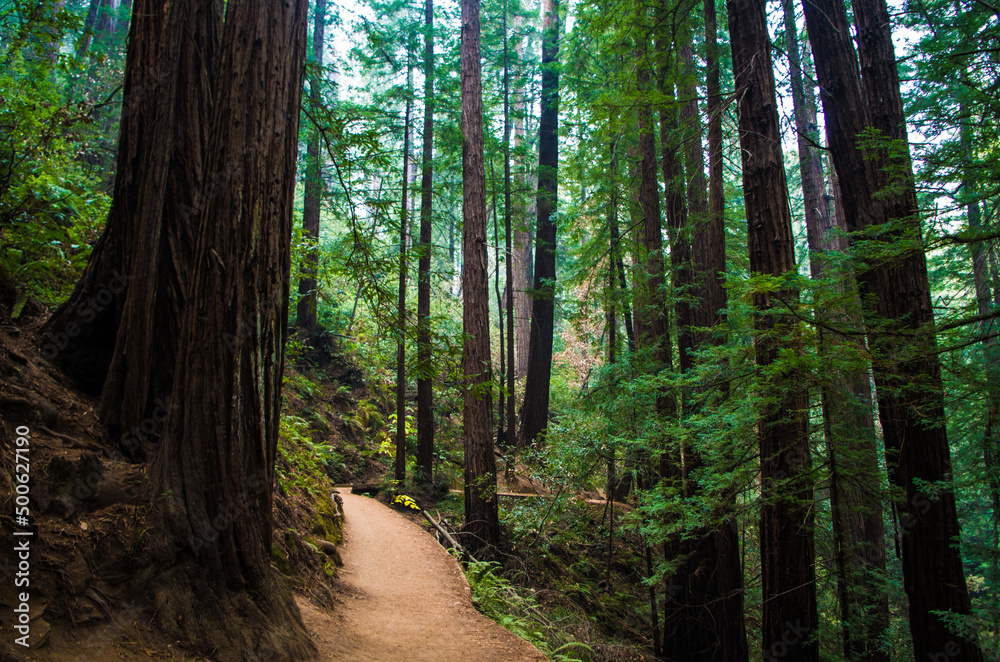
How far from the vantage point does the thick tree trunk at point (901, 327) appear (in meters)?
4.54

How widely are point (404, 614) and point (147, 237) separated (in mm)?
4474

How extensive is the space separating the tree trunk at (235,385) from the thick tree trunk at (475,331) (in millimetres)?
4424

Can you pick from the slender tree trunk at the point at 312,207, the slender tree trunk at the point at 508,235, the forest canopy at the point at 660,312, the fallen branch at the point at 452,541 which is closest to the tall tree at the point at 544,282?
the slender tree trunk at the point at 508,235

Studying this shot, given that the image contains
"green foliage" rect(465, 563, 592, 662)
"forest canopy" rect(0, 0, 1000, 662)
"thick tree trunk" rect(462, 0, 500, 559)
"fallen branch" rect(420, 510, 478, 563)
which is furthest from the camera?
"thick tree trunk" rect(462, 0, 500, 559)

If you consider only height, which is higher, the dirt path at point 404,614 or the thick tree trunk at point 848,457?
the thick tree trunk at point 848,457

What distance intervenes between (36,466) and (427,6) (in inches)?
587

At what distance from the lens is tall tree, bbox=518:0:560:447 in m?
13.6

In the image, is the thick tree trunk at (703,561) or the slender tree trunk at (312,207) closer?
the thick tree trunk at (703,561)

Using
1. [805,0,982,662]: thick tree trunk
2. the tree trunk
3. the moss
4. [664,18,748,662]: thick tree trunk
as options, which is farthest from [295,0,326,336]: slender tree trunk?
[805,0,982,662]: thick tree trunk

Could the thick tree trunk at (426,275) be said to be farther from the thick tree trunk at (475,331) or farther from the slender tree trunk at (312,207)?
the slender tree trunk at (312,207)

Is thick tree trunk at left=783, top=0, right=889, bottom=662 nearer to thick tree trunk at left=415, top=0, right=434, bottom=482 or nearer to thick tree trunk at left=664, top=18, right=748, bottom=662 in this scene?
thick tree trunk at left=664, top=18, right=748, bottom=662

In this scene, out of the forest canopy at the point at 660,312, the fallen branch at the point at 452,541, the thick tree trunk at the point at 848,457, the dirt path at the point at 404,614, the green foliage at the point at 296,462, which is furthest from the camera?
the fallen branch at the point at 452,541

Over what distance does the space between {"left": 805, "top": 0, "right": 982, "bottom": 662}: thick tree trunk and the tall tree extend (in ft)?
24.1

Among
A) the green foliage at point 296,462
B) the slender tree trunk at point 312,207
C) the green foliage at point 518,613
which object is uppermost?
the slender tree trunk at point 312,207
